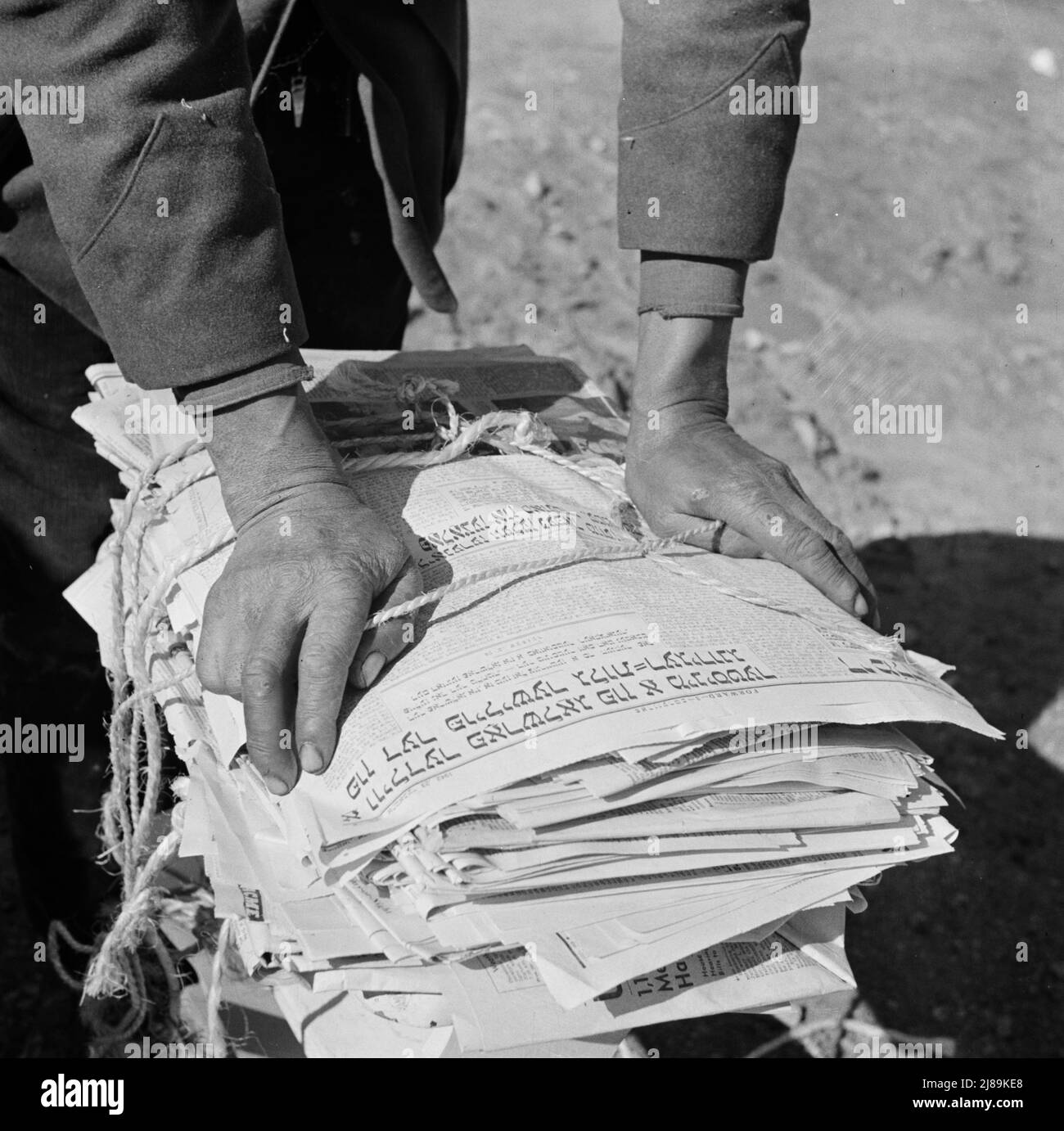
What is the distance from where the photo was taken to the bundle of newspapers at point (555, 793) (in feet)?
3.05

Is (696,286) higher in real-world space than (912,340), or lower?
higher

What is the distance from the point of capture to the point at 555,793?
94cm

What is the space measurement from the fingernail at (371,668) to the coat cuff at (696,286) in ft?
1.94

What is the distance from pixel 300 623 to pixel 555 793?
27 centimetres

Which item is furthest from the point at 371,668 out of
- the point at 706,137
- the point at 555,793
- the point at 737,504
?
the point at 706,137

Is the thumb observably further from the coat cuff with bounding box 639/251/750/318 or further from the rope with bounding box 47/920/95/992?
the rope with bounding box 47/920/95/992

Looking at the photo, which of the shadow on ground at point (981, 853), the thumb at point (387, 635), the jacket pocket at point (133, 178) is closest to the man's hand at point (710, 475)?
the thumb at point (387, 635)

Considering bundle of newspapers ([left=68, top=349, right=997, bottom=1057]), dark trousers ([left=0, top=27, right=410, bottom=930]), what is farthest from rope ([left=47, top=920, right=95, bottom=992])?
bundle of newspapers ([left=68, top=349, right=997, bottom=1057])

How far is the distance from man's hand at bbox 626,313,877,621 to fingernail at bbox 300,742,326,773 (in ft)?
1.64

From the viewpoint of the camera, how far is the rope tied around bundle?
1144mm

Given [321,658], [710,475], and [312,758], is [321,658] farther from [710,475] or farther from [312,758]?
[710,475]

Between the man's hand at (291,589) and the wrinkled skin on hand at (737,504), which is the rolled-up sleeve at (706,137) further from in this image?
the man's hand at (291,589)
